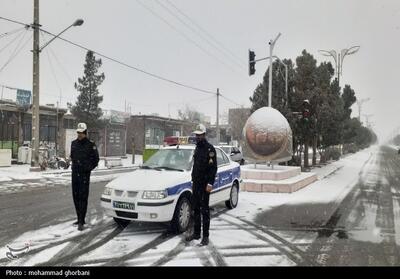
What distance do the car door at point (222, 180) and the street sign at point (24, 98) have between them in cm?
2172

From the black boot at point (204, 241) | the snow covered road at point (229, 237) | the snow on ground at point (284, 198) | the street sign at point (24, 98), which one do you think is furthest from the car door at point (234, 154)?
the black boot at point (204, 241)

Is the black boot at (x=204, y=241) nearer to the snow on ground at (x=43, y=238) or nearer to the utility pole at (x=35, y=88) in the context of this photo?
the snow on ground at (x=43, y=238)

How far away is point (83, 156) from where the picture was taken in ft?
26.1

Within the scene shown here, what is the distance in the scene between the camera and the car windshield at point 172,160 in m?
8.55

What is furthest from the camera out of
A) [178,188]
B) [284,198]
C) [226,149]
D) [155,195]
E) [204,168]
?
[226,149]

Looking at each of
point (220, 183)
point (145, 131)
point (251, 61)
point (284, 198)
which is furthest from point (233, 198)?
point (145, 131)

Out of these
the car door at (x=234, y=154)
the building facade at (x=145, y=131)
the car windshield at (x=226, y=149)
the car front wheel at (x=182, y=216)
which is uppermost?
the building facade at (x=145, y=131)

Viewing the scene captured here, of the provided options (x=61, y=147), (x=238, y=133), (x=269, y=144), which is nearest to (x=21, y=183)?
(x=269, y=144)

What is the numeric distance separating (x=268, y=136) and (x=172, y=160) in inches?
312

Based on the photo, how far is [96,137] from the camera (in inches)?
1465

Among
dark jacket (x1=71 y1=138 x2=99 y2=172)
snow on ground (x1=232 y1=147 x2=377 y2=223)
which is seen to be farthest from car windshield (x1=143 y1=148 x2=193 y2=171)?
snow on ground (x1=232 y1=147 x2=377 y2=223)

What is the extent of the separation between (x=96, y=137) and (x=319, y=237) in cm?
3165

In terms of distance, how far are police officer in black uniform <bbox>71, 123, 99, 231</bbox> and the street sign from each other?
72.9 feet

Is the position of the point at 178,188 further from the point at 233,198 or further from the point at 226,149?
the point at 226,149
